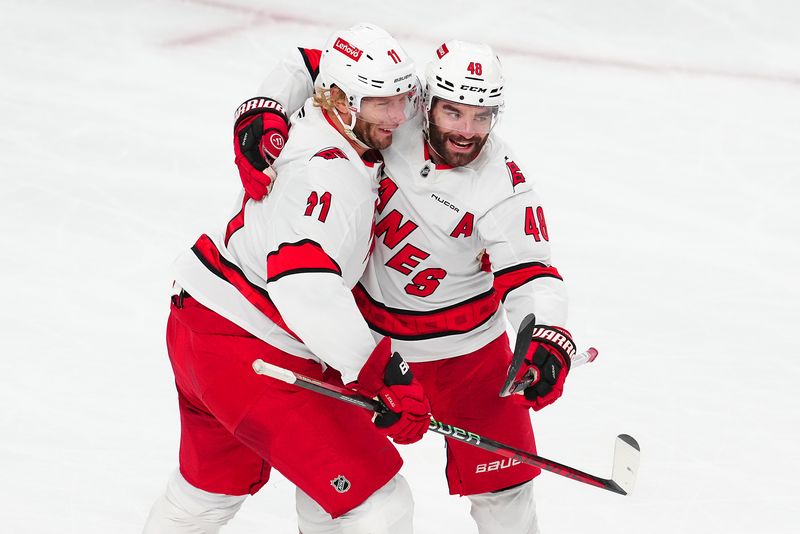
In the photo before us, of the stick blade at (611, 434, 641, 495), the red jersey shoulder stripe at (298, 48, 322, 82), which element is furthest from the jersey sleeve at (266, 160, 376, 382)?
the stick blade at (611, 434, 641, 495)

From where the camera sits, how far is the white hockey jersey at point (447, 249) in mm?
2611

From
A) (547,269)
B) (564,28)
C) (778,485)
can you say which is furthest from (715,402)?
(564,28)

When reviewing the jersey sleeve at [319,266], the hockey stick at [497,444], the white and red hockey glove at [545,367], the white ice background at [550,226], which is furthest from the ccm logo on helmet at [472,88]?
the white ice background at [550,226]

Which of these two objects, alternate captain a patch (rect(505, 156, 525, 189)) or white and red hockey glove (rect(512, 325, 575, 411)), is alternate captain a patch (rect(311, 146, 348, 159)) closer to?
alternate captain a patch (rect(505, 156, 525, 189))

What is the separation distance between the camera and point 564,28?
20.7 feet

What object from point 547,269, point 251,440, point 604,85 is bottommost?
point 604,85

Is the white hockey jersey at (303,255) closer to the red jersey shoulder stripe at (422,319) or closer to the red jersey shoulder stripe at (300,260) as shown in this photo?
the red jersey shoulder stripe at (300,260)

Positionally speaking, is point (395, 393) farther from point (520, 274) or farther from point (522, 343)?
point (520, 274)

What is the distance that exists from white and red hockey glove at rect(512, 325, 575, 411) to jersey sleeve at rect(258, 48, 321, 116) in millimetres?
844

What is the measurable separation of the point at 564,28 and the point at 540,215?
387 centimetres

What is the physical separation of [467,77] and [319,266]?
21.5 inches

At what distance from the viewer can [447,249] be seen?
8.82ft

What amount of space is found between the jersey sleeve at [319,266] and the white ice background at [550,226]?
1.04m

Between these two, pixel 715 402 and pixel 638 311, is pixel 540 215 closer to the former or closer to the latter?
pixel 715 402
